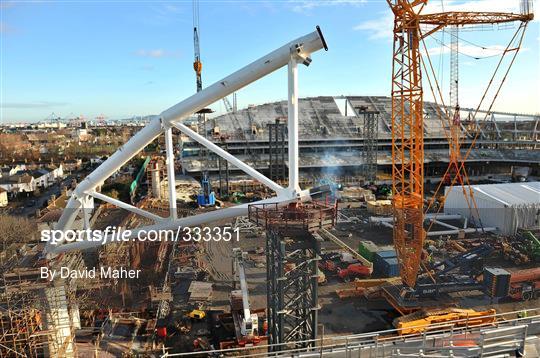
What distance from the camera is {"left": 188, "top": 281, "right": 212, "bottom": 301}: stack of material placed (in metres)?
19.5

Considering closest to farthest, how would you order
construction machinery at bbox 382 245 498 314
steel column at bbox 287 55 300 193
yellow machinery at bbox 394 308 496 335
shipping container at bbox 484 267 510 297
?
1. steel column at bbox 287 55 300 193
2. yellow machinery at bbox 394 308 496 335
3. construction machinery at bbox 382 245 498 314
4. shipping container at bbox 484 267 510 297

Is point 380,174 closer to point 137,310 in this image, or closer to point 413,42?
point 413,42

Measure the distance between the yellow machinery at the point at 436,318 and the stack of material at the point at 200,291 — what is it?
975 cm

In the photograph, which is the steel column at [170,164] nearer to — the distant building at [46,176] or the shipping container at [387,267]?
the shipping container at [387,267]

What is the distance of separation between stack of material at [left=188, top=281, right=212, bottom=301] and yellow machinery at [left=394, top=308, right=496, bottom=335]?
9752 mm

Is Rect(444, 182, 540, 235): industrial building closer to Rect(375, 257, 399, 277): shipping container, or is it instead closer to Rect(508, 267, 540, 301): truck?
Rect(508, 267, 540, 301): truck

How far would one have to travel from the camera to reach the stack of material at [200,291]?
19.5m

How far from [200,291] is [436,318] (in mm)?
11979

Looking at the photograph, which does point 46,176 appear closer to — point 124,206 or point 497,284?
point 124,206

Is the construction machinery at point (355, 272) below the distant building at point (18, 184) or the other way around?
below

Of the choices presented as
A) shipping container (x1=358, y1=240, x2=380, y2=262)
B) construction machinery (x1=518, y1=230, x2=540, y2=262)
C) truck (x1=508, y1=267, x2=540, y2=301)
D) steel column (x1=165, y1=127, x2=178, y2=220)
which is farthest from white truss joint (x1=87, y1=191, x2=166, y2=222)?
construction machinery (x1=518, y1=230, x2=540, y2=262)

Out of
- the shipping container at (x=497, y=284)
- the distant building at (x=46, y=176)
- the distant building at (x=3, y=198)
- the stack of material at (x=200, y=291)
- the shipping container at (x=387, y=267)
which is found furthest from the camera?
the distant building at (x=46, y=176)

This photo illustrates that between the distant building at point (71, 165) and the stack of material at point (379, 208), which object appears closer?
the stack of material at point (379, 208)

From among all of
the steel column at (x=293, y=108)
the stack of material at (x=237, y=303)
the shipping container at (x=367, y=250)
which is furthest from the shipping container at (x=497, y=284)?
the steel column at (x=293, y=108)
